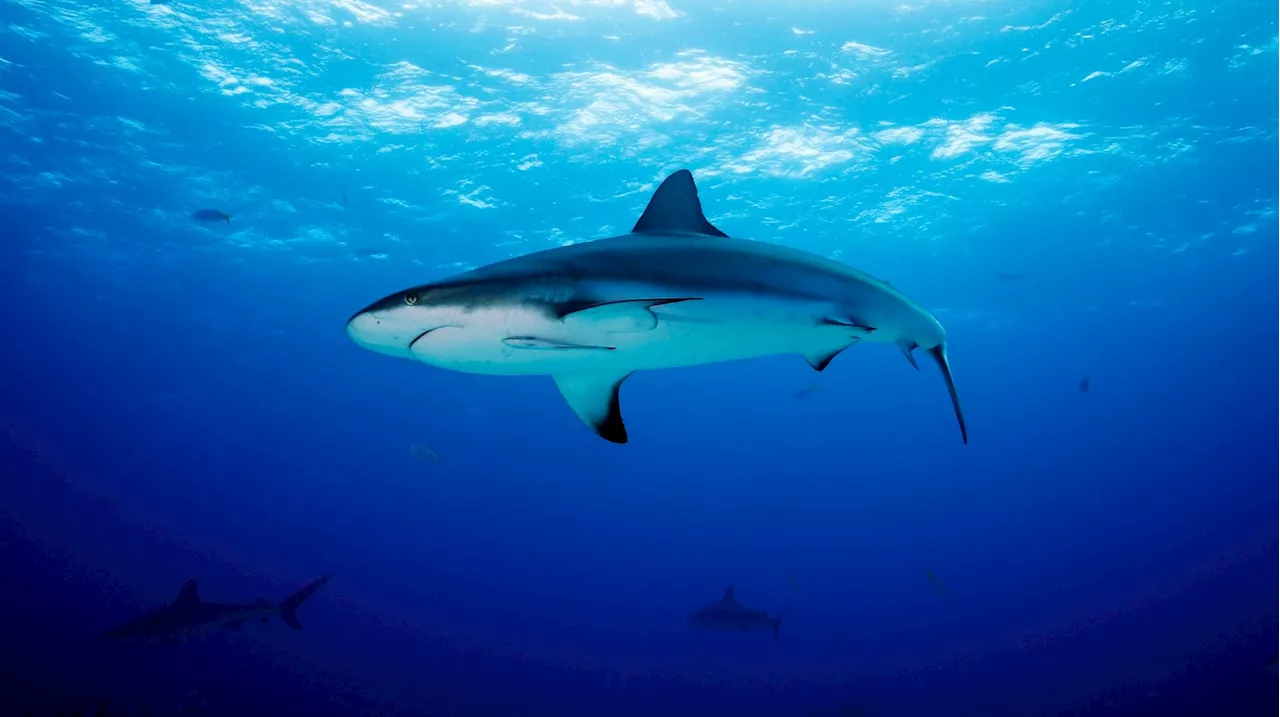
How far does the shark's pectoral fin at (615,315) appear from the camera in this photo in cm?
273

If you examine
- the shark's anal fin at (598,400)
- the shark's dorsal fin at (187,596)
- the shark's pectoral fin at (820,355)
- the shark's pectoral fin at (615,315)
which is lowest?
the shark's dorsal fin at (187,596)

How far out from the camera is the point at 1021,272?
1014 inches

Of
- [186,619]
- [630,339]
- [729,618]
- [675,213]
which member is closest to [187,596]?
[186,619]

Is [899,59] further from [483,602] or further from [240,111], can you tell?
[483,602]

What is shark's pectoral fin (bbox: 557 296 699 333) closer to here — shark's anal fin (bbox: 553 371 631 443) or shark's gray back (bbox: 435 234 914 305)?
shark's gray back (bbox: 435 234 914 305)

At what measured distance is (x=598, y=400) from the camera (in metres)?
3.89

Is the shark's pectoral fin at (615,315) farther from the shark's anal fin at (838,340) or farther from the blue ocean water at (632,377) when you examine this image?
the blue ocean water at (632,377)

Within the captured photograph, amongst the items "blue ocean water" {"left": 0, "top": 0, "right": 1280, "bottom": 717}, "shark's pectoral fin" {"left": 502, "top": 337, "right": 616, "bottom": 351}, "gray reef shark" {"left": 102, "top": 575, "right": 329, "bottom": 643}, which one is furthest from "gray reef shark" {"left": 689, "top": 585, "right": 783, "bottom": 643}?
"shark's pectoral fin" {"left": 502, "top": 337, "right": 616, "bottom": 351}

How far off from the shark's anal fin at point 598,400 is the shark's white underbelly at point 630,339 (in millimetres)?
194

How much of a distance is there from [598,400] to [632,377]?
31.7 meters

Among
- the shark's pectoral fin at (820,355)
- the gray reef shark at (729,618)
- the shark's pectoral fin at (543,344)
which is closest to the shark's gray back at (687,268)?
the shark's pectoral fin at (543,344)

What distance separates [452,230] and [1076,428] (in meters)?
53.1

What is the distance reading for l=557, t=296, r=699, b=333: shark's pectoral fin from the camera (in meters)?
2.73

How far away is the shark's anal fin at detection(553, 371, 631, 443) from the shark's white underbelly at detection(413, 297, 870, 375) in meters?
0.19
